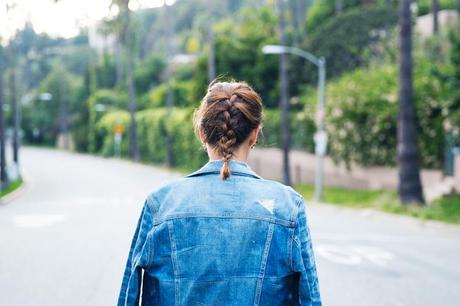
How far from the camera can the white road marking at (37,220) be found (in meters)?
16.2

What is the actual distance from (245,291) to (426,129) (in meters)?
23.6

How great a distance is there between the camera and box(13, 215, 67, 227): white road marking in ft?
53.0

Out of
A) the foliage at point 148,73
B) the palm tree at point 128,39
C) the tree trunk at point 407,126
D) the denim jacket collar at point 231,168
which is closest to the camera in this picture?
the denim jacket collar at point 231,168

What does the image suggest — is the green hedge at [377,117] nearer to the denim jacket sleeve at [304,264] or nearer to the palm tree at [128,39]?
the denim jacket sleeve at [304,264]

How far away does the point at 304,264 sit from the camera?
2.50m

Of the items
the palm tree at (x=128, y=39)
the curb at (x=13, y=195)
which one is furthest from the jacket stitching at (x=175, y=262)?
the palm tree at (x=128, y=39)

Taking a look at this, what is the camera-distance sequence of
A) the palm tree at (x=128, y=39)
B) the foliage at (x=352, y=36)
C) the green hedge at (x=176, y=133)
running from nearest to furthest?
the green hedge at (x=176, y=133)
the foliage at (x=352, y=36)
the palm tree at (x=128, y=39)

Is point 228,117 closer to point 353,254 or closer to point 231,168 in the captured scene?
point 231,168

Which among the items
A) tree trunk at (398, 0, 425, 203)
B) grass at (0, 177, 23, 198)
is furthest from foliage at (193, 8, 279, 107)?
tree trunk at (398, 0, 425, 203)

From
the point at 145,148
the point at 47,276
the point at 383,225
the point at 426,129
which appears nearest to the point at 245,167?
the point at 47,276

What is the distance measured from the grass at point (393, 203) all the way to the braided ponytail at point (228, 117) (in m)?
16.1

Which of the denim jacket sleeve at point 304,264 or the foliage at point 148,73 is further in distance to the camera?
the foliage at point 148,73

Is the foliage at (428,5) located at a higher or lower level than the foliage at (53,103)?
higher

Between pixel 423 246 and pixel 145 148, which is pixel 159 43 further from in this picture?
pixel 423 246
